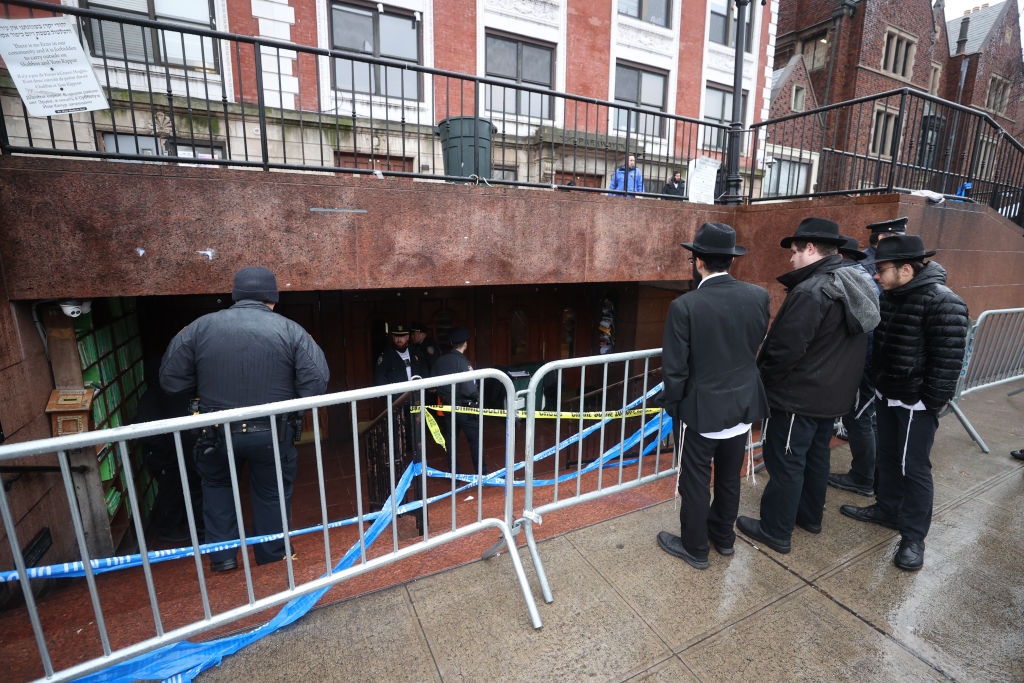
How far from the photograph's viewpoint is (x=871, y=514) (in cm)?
340

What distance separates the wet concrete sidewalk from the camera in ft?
7.27

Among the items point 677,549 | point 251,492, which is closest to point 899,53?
point 677,549

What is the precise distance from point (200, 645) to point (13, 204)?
338 centimetres

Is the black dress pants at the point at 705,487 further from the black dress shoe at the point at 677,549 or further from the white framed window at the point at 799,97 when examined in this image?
the white framed window at the point at 799,97

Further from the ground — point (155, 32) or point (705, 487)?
point (155, 32)

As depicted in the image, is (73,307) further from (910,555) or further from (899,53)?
(899,53)

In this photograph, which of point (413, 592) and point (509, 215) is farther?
point (509, 215)

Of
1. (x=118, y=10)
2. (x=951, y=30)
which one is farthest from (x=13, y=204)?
(x=951, y=30)

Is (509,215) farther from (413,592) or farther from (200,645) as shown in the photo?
(200,645)

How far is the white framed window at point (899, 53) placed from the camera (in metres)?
23.3

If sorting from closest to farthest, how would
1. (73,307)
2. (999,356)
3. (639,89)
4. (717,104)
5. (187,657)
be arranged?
(187,657) < (73,307) < (999,356) < (639,89) < (717,104)

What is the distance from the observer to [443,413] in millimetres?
6230

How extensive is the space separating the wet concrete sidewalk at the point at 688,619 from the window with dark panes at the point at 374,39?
1065 centimetres

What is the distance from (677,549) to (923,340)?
209 centimetres
